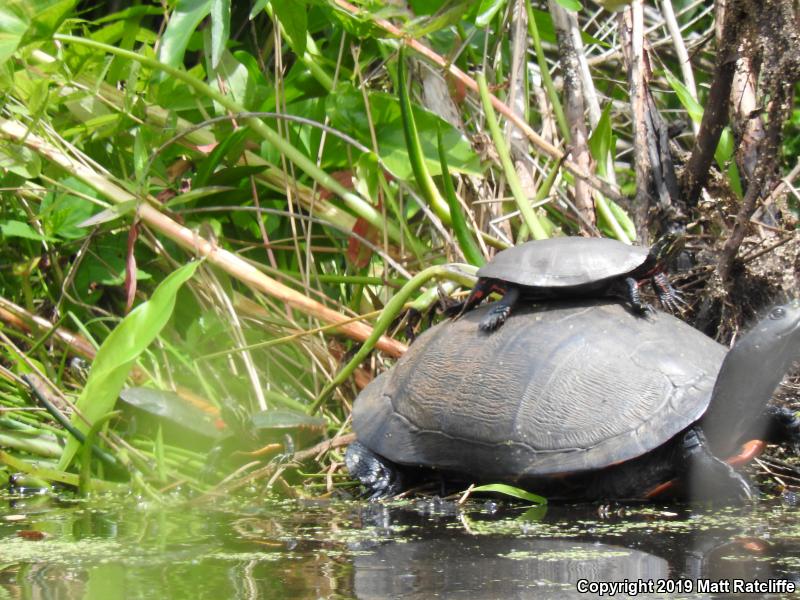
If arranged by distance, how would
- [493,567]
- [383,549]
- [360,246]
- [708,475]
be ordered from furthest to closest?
[360,246] < [708,475] < [383,549] < [493,567]

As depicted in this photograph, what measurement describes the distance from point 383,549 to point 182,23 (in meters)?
1.86

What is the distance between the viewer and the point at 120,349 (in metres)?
3.06

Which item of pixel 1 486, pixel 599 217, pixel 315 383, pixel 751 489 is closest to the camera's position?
pixel 751 489

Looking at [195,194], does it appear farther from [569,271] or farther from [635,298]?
[635,298]

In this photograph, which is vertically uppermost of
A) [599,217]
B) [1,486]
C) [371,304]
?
[599,217]

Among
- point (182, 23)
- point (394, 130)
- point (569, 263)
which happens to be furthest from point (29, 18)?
point (569, 263)

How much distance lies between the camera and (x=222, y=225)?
15.1 feet

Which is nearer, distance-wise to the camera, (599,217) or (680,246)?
(680,246)

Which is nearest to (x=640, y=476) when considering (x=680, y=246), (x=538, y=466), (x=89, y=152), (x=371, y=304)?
(x=538, y=466)

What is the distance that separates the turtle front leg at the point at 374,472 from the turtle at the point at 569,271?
1.76 feet

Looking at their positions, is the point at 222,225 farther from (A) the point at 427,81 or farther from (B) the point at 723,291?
(B) the point at 723,291

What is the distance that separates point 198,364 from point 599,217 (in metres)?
1.78

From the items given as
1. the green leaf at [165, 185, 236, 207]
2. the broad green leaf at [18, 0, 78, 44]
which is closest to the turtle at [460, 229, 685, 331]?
the green leaf at [165, 185, 236, 207]

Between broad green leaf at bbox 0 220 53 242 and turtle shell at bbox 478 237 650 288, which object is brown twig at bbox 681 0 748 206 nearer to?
turtle shell at bbox 478 237 650 288
